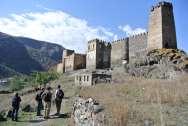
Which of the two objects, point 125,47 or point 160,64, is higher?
point 125,47

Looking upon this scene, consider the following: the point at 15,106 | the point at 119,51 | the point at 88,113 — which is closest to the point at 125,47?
the point at 119,51

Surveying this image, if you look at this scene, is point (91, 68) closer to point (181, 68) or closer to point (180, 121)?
point (181, 68)

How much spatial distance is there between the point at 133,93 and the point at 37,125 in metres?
5.24

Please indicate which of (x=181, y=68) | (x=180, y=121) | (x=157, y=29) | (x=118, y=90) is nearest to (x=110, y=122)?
(x=180, y=121)

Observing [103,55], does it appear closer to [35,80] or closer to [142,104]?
[35,80]

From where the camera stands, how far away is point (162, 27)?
183 ft

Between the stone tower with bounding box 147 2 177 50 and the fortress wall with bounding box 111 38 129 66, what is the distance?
12022 mm

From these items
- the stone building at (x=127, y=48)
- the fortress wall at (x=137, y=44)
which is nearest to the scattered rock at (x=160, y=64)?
the fortress wall at (x=137, y=44)

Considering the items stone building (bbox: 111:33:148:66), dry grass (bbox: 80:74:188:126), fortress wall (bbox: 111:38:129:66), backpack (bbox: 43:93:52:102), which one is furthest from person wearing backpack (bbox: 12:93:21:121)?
fortress wall (bbox: 111:38:129:66)

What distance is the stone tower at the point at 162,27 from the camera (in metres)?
55.4

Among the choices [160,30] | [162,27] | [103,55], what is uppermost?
[162,27]

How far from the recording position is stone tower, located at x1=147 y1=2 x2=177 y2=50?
55406mm

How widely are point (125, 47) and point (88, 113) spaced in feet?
188

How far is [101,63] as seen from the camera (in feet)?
255
